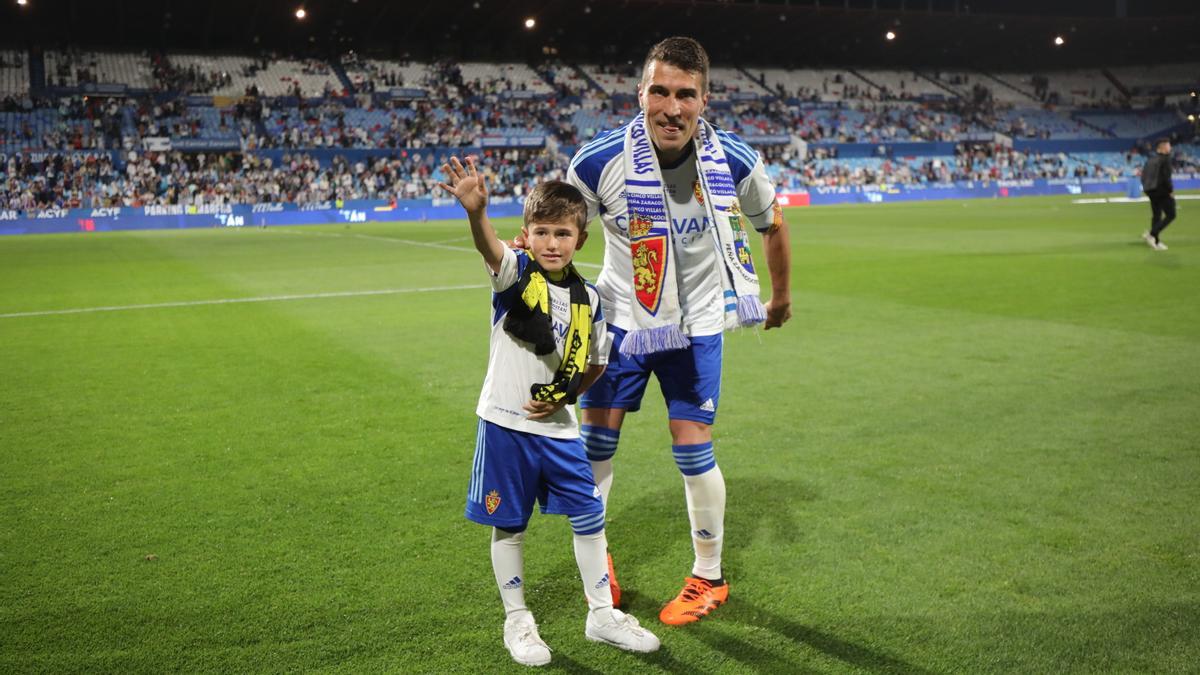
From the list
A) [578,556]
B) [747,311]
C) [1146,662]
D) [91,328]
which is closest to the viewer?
[1146,662]

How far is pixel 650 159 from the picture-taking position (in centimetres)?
367

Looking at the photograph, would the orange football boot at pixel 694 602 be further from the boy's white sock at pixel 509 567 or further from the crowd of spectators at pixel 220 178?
the crowd of spectators at pixel 220 178

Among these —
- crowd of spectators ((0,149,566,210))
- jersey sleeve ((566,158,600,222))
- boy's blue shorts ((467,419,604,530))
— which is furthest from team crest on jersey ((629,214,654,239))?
crowd of spectators ((0,149,566,210))

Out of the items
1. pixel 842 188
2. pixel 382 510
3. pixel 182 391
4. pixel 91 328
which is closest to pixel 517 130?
pixel 842 188

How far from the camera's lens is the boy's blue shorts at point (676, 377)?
151 inches

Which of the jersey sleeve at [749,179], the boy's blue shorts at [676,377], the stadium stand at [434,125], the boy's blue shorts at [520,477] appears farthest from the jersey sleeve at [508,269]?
the stadium stand at [434,125]

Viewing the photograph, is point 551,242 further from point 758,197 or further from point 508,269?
point 758,197

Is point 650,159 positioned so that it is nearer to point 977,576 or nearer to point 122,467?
point 977,576

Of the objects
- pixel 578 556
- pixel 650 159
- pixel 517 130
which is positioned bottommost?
pixel 578 556

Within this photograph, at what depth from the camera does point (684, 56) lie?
11.6 feet

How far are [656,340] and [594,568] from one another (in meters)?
0.94

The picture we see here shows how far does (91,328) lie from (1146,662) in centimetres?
1154

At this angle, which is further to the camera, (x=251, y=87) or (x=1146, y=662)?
(x=251, y=87)

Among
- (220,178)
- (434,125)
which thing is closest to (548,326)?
(220,178)
